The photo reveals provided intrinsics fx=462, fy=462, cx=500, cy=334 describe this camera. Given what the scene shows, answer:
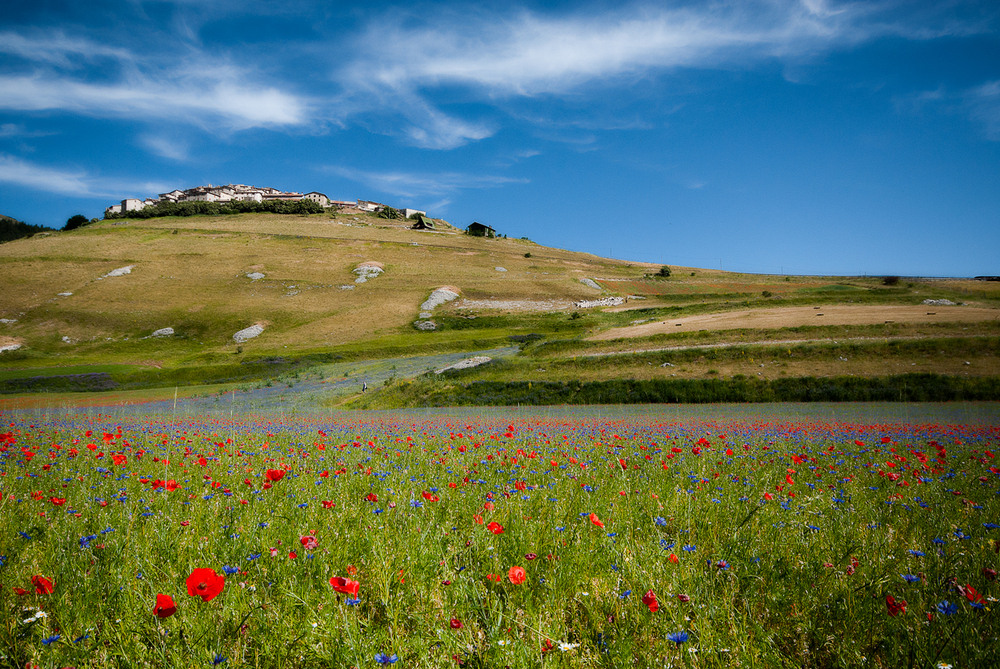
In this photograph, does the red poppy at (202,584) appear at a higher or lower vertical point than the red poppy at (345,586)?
higher

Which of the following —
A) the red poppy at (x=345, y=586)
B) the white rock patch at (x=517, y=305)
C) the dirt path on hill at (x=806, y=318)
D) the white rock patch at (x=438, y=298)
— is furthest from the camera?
the white rock patch at (x=517, y=305)

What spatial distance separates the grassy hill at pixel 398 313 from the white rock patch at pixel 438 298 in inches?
54.1

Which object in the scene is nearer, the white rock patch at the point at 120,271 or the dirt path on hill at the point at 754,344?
the dirt path on hill at the point at 754,344

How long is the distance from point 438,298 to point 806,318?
52651 mm

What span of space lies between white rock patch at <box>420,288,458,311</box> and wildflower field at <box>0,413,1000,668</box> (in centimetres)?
6986

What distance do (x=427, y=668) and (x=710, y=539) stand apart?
9.21 ft

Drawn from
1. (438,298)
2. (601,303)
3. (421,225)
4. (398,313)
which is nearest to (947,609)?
(398,313)

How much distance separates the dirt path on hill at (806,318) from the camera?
38594 mm

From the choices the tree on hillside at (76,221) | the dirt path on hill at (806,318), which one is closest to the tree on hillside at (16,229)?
the tree on hillside at (76,221)

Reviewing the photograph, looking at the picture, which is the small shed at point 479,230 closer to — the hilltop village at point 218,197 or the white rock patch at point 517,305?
the hilltop village at point 218,197

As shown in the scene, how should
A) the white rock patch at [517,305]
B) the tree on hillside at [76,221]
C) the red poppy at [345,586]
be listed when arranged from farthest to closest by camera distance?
the tree on hillside at [76,221] < the white rock patch at [517,305] < the red poppy at [345,586]

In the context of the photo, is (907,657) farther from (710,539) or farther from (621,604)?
(710,539)

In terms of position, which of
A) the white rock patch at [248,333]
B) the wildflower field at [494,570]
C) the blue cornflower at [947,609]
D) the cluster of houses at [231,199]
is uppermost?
the cluster of houses at [231,199]

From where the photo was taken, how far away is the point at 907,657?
236cm
